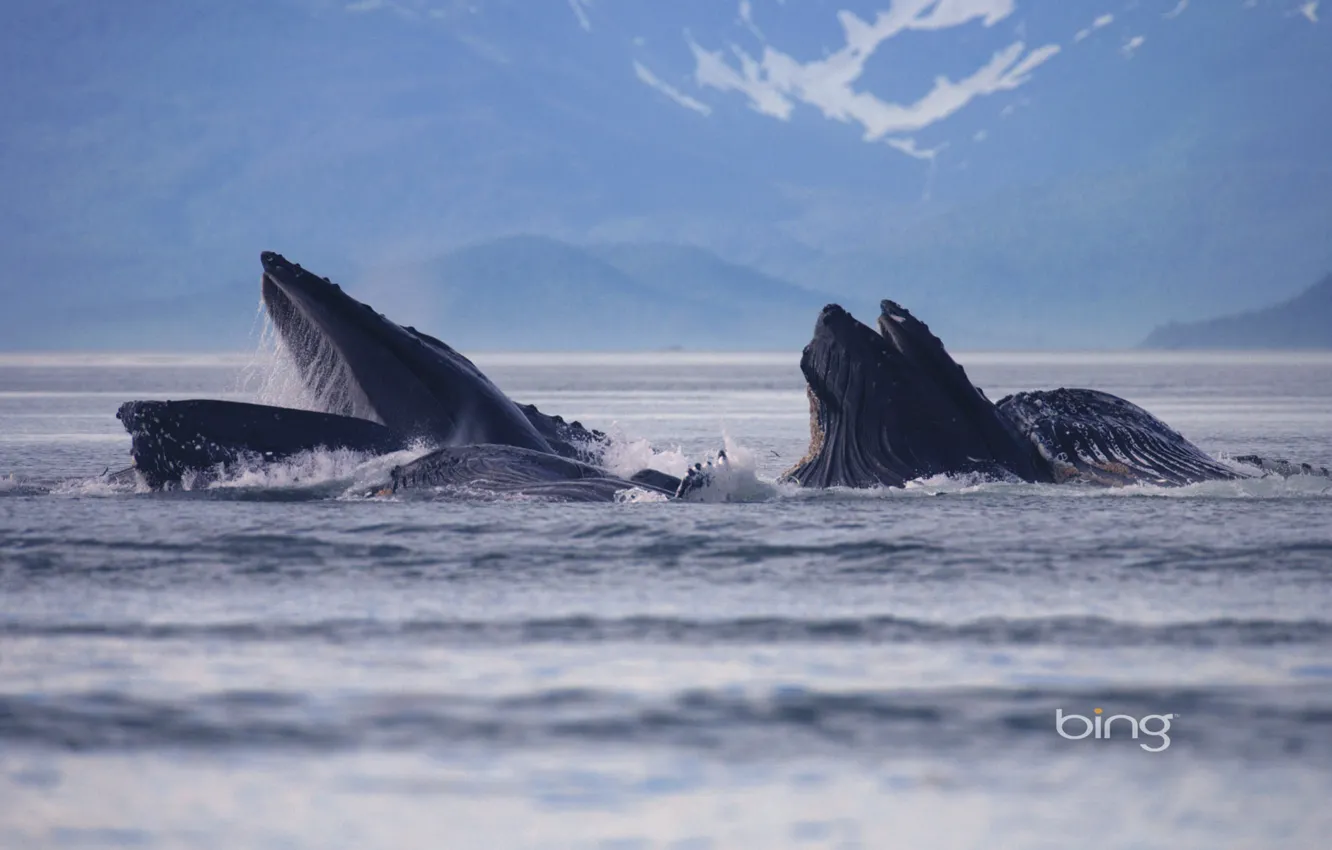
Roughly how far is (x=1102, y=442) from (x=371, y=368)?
20.0ft

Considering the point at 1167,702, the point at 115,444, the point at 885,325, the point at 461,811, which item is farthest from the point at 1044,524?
the point at 115,444

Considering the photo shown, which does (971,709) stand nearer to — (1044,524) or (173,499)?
(1044,524)

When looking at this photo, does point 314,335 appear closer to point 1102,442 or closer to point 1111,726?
point 1102,442

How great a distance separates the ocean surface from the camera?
6.23 m

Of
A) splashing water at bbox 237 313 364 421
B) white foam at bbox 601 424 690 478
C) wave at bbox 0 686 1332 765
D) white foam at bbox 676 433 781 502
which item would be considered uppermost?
splashing water at bbox 237 313 364 421

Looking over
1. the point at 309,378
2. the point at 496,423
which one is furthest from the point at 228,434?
the point at 496,423

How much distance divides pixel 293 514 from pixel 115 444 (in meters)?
12.4

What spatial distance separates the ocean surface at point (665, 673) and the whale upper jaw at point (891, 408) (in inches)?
30.2

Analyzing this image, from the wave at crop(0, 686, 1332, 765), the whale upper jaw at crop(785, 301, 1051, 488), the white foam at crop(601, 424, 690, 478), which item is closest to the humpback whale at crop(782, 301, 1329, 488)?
the whale upper jaw at crop(785, 301, 1051, 488)

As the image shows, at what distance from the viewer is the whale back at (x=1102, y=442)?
52.6ft

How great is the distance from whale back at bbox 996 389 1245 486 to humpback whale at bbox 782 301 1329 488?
0.04 feet

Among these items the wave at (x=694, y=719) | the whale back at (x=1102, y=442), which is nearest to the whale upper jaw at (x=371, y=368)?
the whale back at (x=1102, y=442)

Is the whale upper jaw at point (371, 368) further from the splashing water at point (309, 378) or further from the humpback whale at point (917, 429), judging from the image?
the humpback whale at point (917, 429)

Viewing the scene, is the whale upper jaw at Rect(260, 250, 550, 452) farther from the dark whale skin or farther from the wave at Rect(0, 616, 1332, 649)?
the wave at Rect(0, 616, 1332, 649)
